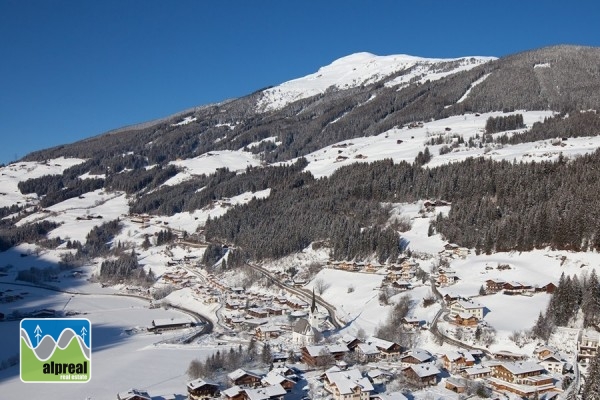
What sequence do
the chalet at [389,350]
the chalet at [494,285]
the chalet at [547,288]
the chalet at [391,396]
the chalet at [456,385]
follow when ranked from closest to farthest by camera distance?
the chalet at [391,396] < the chalet at [456,385] < the chalet at [389,350] < the chalet at [547,288] < the chalet at [494,285]

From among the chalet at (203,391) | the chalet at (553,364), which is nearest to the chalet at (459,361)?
the chalet at (553,364)

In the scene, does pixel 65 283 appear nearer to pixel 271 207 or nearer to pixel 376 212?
pixel 271 207

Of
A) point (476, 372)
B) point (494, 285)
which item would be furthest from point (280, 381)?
point (494, 285)

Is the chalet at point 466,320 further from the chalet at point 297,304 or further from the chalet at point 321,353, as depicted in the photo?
the chalet at point 297,304

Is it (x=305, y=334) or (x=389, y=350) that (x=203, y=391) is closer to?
(x=305, y=334)

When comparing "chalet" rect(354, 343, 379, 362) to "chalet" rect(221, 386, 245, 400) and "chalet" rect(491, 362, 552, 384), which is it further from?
"chalet" rect(221, 386, 245, 400)

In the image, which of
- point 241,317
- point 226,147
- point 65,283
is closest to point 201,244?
point 65,283
